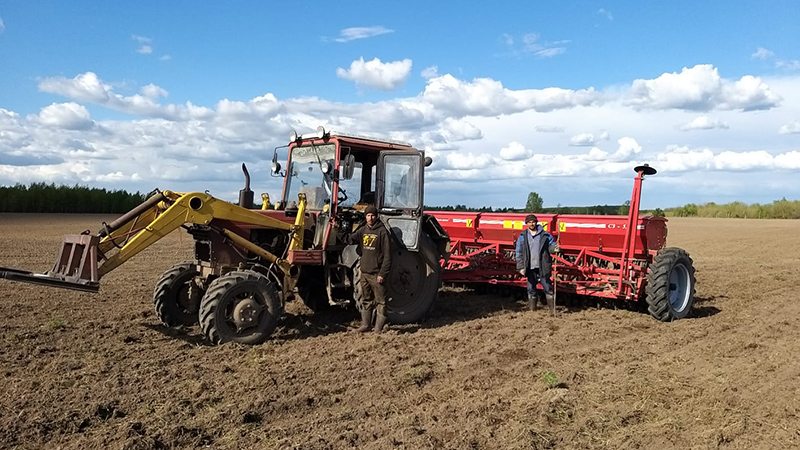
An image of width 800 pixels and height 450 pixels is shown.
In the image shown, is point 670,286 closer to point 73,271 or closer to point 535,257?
point 535,257

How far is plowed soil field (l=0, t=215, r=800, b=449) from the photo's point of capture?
14.9 feet

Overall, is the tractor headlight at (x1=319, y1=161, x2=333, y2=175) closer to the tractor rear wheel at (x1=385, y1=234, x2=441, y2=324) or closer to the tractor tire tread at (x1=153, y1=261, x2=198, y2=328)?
the tractor rear wheel at (x1=385, y1=234, x2=441, y2=324)

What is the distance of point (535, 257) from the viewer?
31.4 feet

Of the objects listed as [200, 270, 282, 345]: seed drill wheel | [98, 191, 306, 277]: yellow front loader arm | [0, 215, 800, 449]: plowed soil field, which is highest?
[98, 191, 306, 277]: yellow front loader arm

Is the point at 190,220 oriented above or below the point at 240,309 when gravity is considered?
above

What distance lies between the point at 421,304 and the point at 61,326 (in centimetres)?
426

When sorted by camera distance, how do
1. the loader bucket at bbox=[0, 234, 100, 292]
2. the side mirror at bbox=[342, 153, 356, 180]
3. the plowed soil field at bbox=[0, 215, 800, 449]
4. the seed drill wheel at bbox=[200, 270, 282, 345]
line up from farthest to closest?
the side mirror at bbox=[342, 153, 356, 180], the seed drill wheel at bbox=[200, 270, 282, 345], the loader bucket at bbox=[0, 234, 100, 292], the plowed soil field at bbox=[0, 215, 800, 449]

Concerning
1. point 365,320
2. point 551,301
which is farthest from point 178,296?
point 551,301

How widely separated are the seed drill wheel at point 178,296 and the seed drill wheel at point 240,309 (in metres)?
1.02

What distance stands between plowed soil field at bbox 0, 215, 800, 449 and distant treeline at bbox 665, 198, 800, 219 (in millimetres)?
36989

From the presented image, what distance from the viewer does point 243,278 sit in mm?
7000

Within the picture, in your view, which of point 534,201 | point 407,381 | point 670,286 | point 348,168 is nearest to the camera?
point 407,381

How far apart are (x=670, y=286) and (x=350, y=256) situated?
4.61 metres

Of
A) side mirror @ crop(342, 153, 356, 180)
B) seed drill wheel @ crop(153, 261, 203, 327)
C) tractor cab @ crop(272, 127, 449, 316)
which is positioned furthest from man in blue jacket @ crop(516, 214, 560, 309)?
seed drill wheel @ crop(153, 261, 203, 327)
